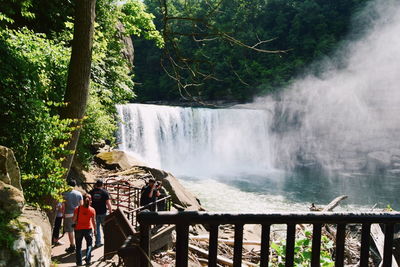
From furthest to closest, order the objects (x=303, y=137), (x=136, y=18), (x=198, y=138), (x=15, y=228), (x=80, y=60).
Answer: (x=303, y=137) < (x=198, y=138) < (x=136, y=18) < (x=80, y=60) < (x=15, y=228)

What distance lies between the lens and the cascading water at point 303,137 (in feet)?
81.0

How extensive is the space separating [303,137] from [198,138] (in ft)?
46.3

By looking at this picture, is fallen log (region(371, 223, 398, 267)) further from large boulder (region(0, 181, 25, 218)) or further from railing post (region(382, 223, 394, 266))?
large boulder (region(0, 181, 25, 218))

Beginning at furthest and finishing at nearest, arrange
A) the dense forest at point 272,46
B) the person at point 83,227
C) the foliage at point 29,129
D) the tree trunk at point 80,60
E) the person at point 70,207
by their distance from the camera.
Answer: the dense forest at point 272,46 < the person at point 70,207 < the person at point 83,227 < the foliage at point 29,129 < the tree trunk at point 80,60

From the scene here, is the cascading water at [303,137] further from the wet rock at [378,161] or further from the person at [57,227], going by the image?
the person at [57,227]

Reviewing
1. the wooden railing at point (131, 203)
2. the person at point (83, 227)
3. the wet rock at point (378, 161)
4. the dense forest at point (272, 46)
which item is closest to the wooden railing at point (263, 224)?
the wooden railing at point (131, 203)

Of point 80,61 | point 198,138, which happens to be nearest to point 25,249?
point 80,61

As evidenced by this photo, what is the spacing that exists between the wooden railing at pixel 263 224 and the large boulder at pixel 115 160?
16.0m

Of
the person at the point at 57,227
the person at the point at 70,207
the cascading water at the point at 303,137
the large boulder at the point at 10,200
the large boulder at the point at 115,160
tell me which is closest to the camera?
the large boulder at the point at 10,200

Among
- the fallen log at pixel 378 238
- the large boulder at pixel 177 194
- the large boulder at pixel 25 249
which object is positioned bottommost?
the large boulder at pixel 177 194

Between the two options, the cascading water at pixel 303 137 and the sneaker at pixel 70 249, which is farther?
the cascading water at pixel 303 137

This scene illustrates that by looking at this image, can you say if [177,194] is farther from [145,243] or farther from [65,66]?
[145,243]

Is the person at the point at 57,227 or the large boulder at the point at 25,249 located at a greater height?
the large boulder at the point at 25,249

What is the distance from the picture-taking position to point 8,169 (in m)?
4.39
